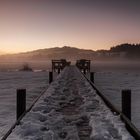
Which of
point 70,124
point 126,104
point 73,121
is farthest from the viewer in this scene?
point 126,104

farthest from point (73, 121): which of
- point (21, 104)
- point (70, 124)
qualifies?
point (21, 104)

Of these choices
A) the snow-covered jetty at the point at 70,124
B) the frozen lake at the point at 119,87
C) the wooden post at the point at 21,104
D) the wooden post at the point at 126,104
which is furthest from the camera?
the frozen lake at the point at 119,87

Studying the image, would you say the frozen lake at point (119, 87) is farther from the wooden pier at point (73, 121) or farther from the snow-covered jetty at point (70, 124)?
the snow-covered jetty at point (70, 124)

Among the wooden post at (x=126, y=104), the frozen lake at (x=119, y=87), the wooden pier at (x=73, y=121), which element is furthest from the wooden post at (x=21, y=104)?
the frozen lake at (x=119, y=87)

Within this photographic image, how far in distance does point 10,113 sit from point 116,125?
5840 millimetres

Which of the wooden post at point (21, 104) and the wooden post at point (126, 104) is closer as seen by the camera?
the wooden post at point (126, 104)

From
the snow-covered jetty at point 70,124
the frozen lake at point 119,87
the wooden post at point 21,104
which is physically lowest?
the frozen lake at point 119,87

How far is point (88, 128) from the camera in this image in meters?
7.16

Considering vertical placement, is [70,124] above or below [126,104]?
below

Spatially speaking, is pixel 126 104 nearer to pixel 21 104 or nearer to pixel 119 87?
pixel 21 104

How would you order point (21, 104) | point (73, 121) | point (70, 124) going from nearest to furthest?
point (70, 124) → point (73, 121) → point (21, 104)

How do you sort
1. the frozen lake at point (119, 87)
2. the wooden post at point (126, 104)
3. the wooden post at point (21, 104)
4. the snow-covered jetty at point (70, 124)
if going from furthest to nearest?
1. the frozen lake at point (119, 87)
2. the wooden post at point (21, 104)
3. the wooden post at point (126, 104)
4. the snow-covered jetty at point (70, 124)

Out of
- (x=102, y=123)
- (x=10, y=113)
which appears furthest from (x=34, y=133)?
(x=10, y=113)

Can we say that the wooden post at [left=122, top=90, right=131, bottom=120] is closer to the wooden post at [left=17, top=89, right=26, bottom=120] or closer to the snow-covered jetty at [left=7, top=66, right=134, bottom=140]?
the snow-covered jetty at [left=7, top=66, right=134, bottom=140]
